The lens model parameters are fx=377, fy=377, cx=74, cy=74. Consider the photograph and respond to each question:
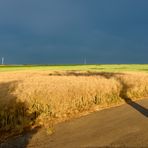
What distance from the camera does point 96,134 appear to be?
12.8 meters

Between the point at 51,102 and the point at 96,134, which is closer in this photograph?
the point at 96,134

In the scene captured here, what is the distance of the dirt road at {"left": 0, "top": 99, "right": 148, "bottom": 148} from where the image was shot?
1170 cm

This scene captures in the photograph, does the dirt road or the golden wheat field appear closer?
the dirt road

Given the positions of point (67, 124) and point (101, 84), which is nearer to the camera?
point (67, 124)

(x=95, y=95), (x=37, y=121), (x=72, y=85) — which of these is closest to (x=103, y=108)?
(x=95, y=95)

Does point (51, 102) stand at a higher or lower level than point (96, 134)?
higher

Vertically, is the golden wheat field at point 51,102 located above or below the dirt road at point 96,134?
above

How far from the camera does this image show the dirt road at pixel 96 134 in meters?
11.7

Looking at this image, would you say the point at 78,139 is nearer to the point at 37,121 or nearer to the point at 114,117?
the point at 37,121

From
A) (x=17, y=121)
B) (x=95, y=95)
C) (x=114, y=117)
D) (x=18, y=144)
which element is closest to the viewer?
(x=18, y=144)

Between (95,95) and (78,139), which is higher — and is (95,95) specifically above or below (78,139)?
above

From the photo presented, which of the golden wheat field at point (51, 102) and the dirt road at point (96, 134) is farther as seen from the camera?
the golden wheat field at point (51, 102)

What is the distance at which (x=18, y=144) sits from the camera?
39.1 feet

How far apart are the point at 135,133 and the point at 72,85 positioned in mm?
6550
